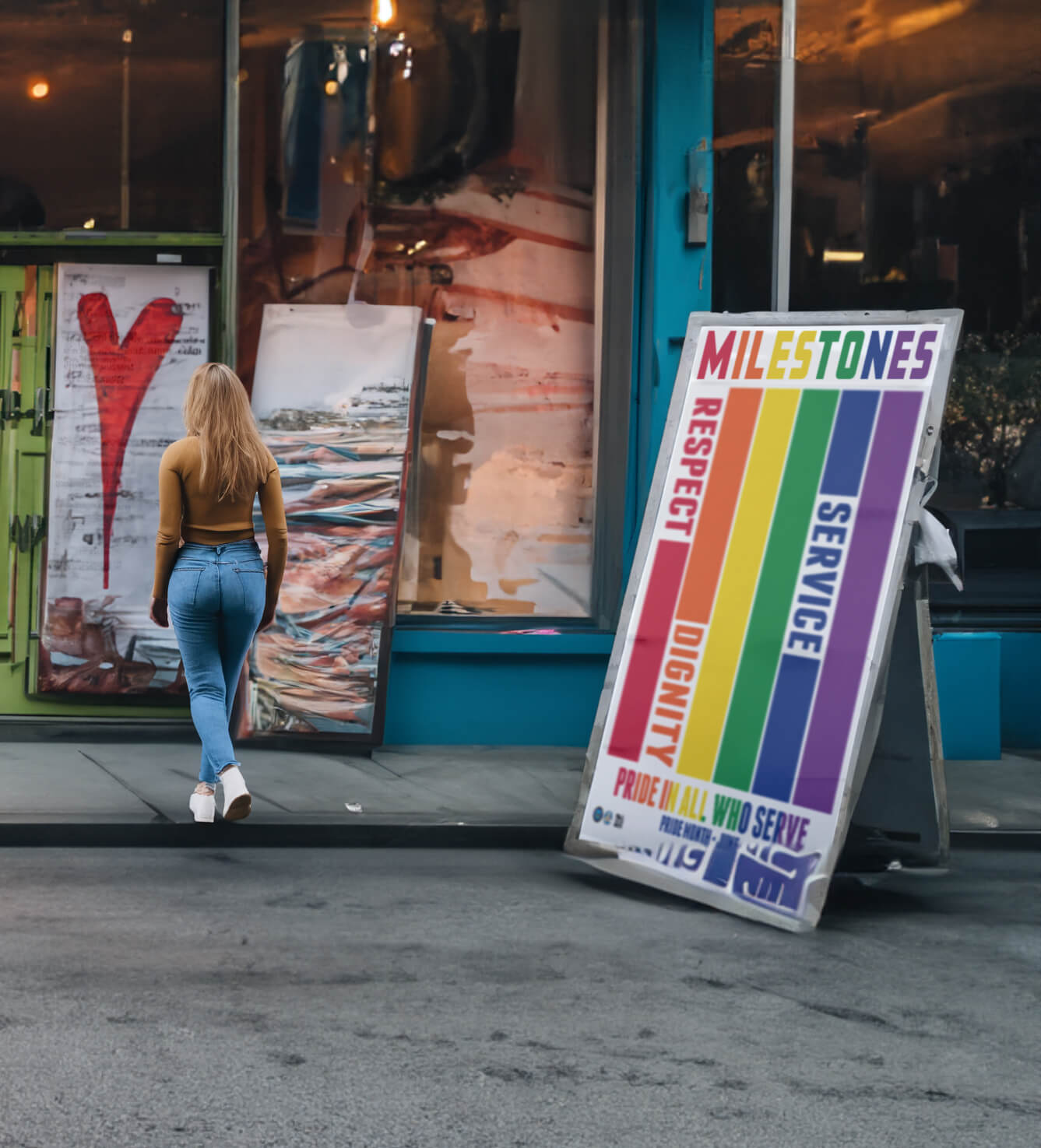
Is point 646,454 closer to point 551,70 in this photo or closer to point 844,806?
point 551,70

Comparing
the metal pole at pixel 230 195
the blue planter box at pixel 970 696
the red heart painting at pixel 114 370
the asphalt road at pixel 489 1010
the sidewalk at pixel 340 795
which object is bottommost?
the asphalt road at pixel 489 1010

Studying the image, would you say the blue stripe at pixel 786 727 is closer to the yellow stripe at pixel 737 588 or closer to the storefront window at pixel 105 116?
the yellow stripe at pixel 737 588

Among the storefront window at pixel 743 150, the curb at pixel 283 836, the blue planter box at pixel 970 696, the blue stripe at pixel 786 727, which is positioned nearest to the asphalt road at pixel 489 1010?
the curb at pixel 283 836

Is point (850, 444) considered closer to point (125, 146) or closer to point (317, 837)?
point (317, 837)

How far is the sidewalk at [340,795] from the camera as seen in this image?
6.50 metres

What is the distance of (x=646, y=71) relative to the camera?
8531mm

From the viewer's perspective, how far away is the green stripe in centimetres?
555

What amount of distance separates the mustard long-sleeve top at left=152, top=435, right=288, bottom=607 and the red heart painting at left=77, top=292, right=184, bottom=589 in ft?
7.36

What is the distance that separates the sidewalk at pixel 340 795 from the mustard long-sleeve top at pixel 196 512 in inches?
40.6

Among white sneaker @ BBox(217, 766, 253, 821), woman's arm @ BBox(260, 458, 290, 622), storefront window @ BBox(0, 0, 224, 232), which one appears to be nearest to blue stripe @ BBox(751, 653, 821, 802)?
white sneaker @ BBox(217, 766, 253, 821)

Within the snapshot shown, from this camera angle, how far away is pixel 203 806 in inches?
253

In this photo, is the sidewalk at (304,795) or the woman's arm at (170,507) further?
the sidewalk at (304,795)

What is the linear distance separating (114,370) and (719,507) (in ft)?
13.3

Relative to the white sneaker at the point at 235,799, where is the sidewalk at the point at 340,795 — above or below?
below
